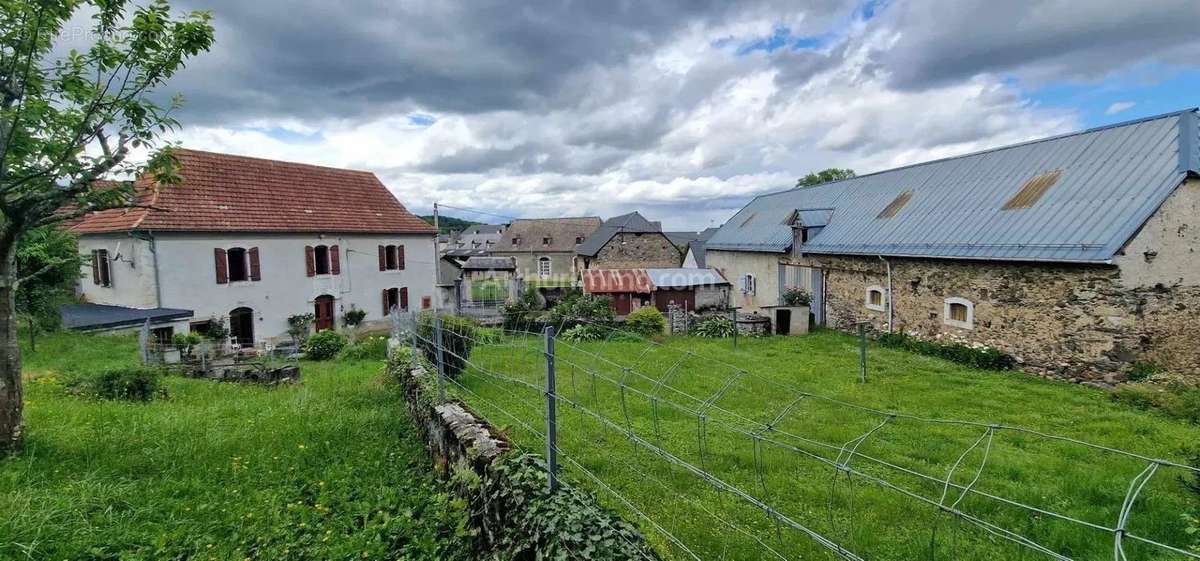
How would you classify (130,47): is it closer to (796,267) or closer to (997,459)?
(997,459)

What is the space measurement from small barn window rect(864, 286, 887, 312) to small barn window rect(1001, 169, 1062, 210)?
148 inches

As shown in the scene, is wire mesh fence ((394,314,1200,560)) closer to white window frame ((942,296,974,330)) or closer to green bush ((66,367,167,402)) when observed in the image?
green bush ((66,367,167,402))

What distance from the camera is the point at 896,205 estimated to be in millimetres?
17844

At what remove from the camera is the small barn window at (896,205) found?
691 inches

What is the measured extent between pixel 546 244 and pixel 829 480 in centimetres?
4361

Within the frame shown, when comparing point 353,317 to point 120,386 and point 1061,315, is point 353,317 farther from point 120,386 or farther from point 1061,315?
point 1061,315

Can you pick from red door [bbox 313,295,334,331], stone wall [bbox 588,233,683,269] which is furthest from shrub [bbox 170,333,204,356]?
stone wall [bbox 588,233,683,269]

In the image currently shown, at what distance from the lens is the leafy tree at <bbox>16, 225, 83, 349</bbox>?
1392cm

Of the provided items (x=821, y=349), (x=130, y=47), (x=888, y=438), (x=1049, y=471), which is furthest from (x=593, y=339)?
(x=130, y=47)

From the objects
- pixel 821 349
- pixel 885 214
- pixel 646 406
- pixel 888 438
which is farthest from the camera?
pixel 885 214

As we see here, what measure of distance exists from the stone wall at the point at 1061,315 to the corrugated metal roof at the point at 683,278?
9.46m

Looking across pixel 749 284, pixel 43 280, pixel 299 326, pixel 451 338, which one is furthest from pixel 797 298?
pixel 43 280

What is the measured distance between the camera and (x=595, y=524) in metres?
3.42

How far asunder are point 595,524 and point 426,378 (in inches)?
175
